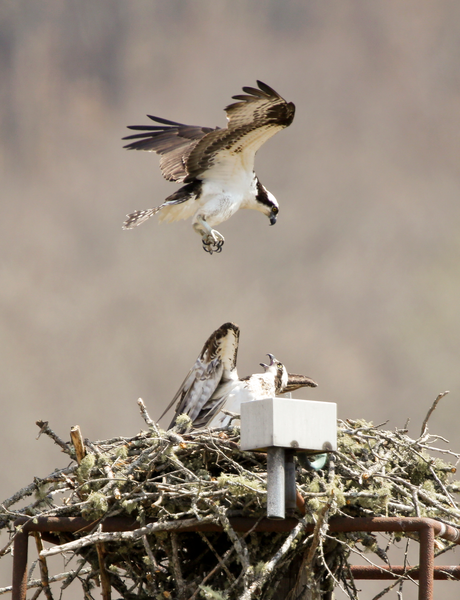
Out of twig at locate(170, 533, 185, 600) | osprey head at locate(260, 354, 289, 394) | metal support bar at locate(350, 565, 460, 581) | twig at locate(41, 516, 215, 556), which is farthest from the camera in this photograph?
osprey head at locate(260, 354, 289, 394)

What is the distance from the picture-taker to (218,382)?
238 inches

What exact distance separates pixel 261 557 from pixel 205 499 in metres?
0.50

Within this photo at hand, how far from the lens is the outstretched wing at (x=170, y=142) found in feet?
22.6

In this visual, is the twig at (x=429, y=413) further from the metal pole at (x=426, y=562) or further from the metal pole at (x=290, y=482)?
the metal pole at (x=290, y=482)

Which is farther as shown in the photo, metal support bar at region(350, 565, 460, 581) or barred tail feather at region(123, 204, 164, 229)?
barred tail feather at region(123, 204, 164, 229)

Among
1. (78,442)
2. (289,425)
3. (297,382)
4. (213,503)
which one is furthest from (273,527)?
(297,382)

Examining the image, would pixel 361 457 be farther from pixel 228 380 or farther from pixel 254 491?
pixel 228 380

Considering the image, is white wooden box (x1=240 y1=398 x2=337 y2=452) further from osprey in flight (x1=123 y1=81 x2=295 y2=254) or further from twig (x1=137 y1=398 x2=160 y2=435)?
osprey in flight (x1=123 y1=81 x2=295 y2=254)

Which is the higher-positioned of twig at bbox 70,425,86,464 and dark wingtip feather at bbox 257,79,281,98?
dark wingtip feather at bbox 257,79,281,98

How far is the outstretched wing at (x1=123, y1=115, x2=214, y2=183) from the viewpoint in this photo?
6.89 meters

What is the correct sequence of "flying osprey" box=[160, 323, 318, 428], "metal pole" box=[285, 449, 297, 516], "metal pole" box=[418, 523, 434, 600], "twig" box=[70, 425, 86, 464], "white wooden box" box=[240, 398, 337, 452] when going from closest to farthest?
1. "white wooden box" box=[240, 398, 337, 452]
2. "metal pole" box=[285, 449, 297, 516]
3. "metal pole" box=[418, 523, 434, 600]
4. "twig" box=[70, 425, 86, 464]
5. "flying osprey" box=[160, 323, 318, 428]

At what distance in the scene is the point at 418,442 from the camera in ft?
14.7

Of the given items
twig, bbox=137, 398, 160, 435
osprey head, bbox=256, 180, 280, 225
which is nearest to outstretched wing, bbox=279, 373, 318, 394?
osprey head, bbox=256, 180, 280, 225

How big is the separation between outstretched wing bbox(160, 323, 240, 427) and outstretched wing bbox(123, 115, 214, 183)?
1595 mm
